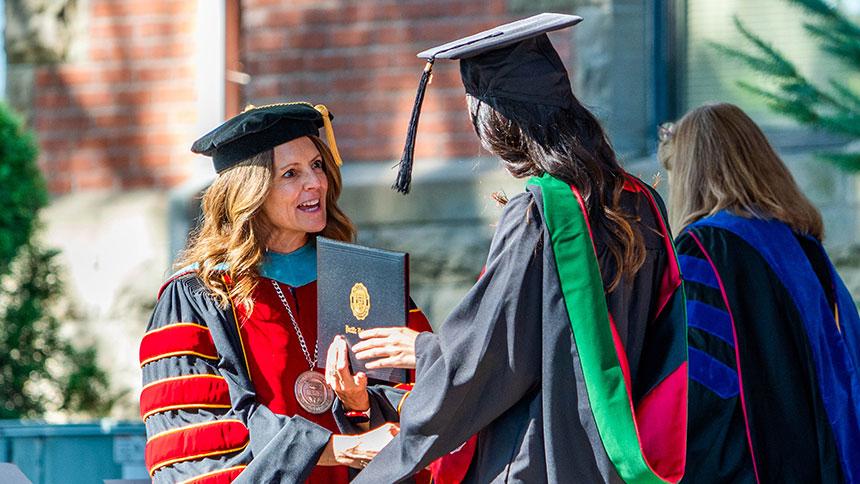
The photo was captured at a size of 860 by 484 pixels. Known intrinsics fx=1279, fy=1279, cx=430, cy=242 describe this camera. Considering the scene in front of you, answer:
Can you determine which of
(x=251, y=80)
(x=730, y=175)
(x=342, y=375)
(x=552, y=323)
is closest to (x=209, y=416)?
(x=342, y=375)

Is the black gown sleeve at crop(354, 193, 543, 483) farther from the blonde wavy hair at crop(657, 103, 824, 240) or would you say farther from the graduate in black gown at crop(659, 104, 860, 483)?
the blonde wavy hair at crop(657, 103, 824, 240)

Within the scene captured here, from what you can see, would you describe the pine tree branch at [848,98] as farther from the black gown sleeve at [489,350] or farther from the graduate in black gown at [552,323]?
the black gown sleeve at [489,350]

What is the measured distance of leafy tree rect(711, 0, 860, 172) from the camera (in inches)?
187

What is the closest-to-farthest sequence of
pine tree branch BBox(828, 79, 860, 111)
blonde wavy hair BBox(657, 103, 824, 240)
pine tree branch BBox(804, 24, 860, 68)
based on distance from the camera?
1. blonde wavy hair BBox(657, 103, 824, 240)
2. pine tree branch BBox(804, 24, 860, 68)
3. pine tree branch BBox(828, 79, 860, 111)

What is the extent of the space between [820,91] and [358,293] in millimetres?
2616

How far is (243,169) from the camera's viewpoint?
331 centimetres

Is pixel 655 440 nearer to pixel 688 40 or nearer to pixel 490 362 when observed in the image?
pixel 490 362

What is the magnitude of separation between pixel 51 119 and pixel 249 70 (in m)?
1.07

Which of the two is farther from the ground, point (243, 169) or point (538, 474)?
point (243, 169)

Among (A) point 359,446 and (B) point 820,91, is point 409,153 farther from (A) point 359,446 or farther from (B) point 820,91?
(B) point 820,91

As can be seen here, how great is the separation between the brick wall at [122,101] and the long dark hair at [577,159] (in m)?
3.56

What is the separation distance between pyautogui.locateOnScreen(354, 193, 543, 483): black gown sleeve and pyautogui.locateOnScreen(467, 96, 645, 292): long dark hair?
0.33 feet

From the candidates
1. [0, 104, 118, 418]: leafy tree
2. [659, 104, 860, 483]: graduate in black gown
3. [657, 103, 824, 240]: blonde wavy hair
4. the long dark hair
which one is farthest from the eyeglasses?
[0, 104, 118, 418]: leafy tree

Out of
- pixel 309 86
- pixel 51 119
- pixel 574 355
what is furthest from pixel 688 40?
pixel 574 355
